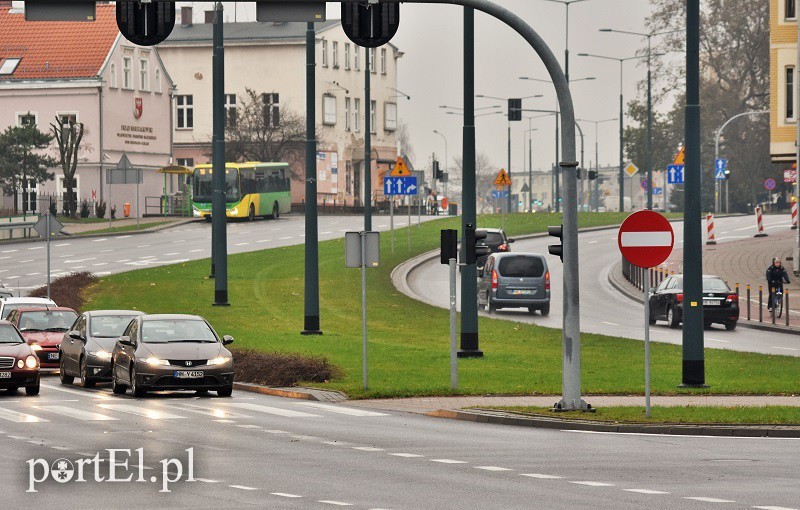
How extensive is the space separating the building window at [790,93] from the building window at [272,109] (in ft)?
173

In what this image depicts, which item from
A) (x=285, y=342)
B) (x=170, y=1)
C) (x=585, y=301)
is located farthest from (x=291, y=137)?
(x=170, y=1)

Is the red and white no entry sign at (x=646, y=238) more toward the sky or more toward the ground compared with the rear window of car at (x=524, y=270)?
more toward the sky

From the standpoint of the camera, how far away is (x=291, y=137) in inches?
4424

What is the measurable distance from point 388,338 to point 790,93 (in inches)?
1246

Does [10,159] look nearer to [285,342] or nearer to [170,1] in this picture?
[285,342]

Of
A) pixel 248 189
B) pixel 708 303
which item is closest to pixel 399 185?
pixel 708 303

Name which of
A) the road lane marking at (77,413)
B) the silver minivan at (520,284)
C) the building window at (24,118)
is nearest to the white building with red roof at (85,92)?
the building window at (24,118)

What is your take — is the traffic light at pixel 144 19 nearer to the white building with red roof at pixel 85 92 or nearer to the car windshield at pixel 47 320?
the car windshield at pixel 47 320

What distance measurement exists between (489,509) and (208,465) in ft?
13.9

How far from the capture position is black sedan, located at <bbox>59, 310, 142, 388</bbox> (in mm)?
30672

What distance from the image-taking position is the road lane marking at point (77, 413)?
75.1 feet

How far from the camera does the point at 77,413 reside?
2395 centimetres

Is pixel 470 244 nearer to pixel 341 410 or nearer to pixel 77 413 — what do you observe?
pixel 341 410

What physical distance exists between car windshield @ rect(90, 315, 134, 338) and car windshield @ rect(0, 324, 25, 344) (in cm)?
225
